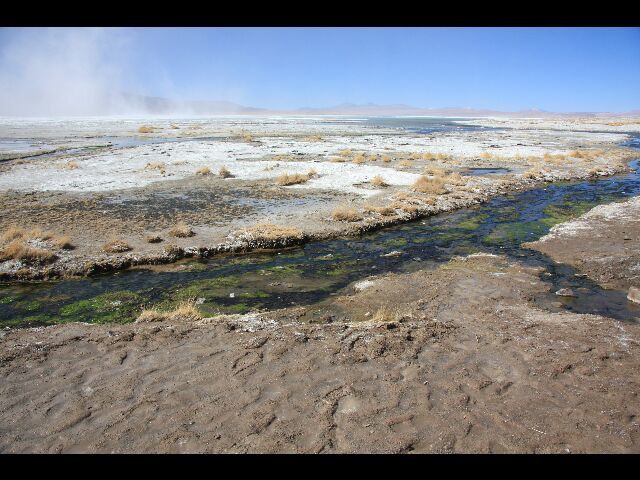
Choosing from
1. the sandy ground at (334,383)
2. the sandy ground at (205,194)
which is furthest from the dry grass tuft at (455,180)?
the sandy ground at (334,383)

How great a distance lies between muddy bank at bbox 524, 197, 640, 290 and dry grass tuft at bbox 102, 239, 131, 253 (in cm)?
1269

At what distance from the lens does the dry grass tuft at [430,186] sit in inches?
818

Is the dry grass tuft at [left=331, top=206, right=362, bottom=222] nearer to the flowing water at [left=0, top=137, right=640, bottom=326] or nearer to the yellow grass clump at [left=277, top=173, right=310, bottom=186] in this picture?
the flowing water at [left=0, top=137, right=640, bottom=326]

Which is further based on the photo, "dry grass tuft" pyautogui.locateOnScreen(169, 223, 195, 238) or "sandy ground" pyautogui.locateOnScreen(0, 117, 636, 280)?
"dry grass tuft" pyautogui.locateOnScreen(169, 223, 195, 238)

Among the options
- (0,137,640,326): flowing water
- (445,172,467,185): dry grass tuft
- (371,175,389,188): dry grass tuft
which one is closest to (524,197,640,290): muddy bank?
(0,137,640,326): flowing water

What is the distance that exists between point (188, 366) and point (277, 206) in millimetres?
12287

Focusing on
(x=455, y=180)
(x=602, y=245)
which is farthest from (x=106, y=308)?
(x=455, y=180)

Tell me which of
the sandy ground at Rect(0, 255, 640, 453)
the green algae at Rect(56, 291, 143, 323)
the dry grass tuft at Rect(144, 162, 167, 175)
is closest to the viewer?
the sandy ground at Rect(0, 255, 640, 453)

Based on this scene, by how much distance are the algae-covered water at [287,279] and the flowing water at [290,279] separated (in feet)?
0.08

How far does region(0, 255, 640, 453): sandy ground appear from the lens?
4.70 meters

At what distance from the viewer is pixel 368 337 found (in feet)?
23.3

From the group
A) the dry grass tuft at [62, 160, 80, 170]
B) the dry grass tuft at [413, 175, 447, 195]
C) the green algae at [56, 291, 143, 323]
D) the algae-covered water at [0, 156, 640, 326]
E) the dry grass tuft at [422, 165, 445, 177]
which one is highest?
the dry grass tuft at [422, 165, 445, 177]

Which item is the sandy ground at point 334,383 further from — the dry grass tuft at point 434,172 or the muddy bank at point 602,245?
the dry grass tuft at point 434,172
